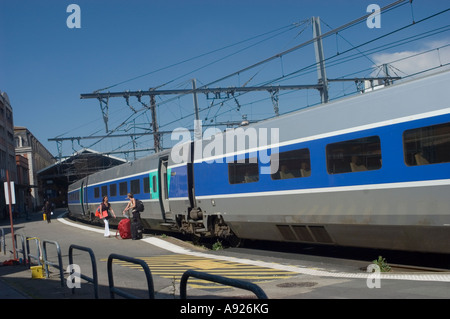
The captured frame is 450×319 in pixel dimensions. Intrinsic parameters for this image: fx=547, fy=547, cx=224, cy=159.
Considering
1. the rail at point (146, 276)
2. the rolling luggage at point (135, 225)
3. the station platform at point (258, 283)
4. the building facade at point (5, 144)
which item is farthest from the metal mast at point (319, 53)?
the building facade at point (5, 144)

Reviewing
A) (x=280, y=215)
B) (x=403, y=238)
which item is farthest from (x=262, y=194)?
(x=403, y=238)

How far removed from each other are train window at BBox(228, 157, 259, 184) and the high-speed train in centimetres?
3

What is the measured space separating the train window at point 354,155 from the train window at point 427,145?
2.12 ft

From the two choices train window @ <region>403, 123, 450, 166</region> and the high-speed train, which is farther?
the high-speed train

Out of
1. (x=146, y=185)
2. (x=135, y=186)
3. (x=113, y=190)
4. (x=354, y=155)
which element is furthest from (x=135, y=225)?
(x=354, y=155)

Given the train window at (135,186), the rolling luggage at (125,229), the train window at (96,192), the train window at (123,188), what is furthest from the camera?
the train window at (96,192)

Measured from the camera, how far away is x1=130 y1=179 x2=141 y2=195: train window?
73.9 ft

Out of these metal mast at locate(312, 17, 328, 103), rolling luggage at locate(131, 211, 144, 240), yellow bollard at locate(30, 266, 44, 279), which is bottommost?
yellow bollard at locate(30, 266, 44, 279)

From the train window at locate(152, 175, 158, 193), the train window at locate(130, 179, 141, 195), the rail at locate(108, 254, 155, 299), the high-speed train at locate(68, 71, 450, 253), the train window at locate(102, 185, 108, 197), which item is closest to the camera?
the rail at locate(108, 254, 155, 299)

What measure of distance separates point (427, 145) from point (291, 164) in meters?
3.54

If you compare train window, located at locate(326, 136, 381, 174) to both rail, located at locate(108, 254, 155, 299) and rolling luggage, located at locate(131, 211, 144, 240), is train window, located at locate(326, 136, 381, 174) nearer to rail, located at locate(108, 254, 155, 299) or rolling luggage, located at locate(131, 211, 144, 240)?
rail, located at locate(108, 254, 155, 299)

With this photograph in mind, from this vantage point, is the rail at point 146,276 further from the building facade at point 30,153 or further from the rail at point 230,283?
the building facade at point 30,153

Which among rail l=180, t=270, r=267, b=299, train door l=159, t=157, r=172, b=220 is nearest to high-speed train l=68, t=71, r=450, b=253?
train door l=159, t=157, r=172, b=220

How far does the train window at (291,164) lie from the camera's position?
1156 centimetres
